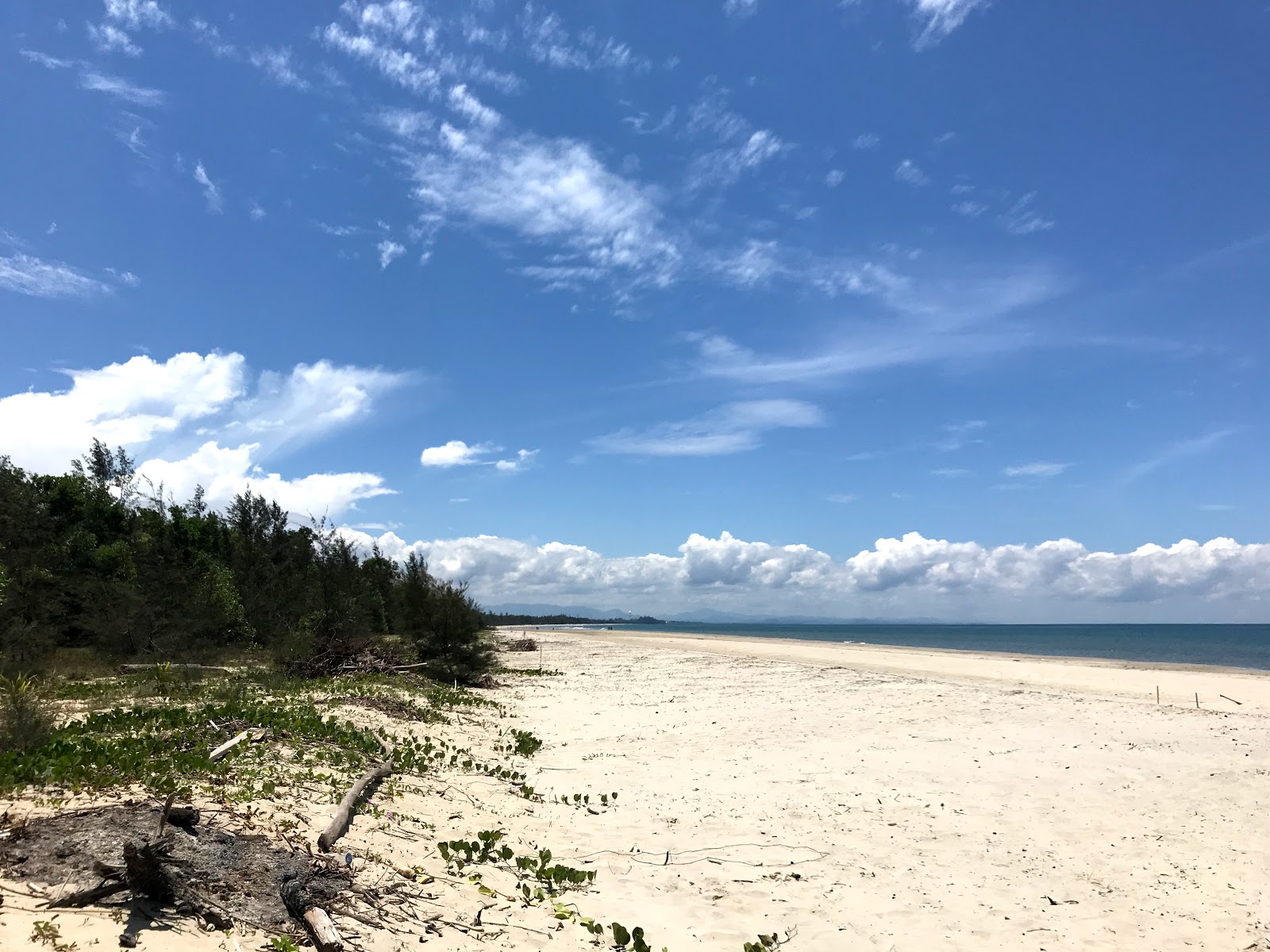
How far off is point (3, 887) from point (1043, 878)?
28.1 feet

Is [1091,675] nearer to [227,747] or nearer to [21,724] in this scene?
[227,747]

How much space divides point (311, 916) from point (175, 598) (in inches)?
925

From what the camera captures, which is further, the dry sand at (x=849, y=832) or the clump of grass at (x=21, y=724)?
the clump of grass at (x=21, y=724)

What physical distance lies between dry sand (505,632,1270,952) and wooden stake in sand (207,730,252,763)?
374cm

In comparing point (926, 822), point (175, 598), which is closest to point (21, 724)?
point (926, 822)

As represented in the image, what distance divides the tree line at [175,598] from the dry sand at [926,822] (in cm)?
655

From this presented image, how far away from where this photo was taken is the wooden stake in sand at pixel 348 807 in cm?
616

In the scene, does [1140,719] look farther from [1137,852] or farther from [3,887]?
[3,887]

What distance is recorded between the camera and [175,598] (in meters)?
24.2

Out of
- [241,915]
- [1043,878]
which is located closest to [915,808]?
[1043,878]

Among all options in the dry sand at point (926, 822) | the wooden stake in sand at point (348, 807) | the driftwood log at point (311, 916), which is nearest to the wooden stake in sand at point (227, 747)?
the wooden stake in sand at point (348, 807)

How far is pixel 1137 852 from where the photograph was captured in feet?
26.3

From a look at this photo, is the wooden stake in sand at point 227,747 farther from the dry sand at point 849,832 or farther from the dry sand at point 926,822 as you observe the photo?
the dry sand at point 926,822

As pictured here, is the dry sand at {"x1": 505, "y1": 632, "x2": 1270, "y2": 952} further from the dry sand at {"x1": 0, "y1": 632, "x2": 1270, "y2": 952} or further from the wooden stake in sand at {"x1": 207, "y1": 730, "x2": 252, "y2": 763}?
the wooden stake in sand at {"x1": 207, "y1": 730, "x2": 252, "y2": 763}
